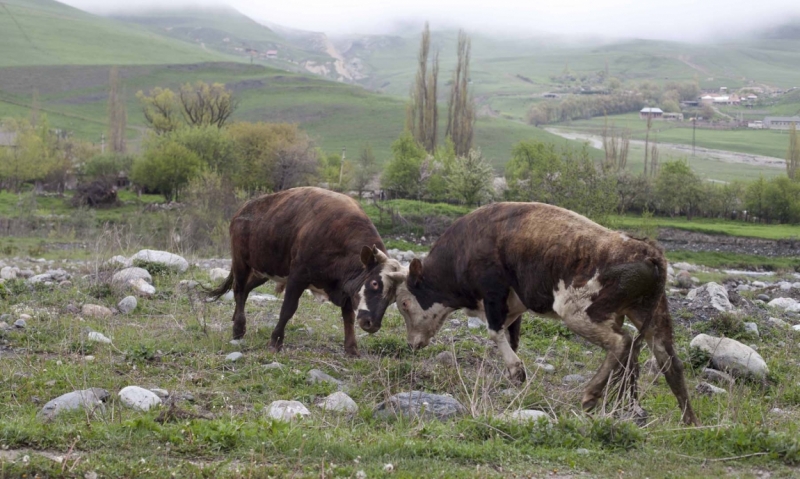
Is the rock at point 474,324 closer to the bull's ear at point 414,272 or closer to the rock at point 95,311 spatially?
the bull's ear at point 414,272

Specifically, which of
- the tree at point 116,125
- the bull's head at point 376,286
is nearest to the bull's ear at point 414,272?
the bull's head at point 376,286

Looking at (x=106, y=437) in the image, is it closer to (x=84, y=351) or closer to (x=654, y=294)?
(x=84, y=351)

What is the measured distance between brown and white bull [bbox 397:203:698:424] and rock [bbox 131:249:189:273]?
893cm

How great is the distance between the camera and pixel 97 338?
11.4 metres

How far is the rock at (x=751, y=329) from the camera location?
47.7 feet

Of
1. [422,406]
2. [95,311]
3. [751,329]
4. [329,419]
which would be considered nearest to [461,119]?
[751,329]

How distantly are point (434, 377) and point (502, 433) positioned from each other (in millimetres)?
2956

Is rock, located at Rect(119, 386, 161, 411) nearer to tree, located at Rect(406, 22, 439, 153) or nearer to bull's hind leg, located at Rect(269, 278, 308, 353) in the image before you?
bull's hind leg, located at Rect(269, 278, 308, 353)

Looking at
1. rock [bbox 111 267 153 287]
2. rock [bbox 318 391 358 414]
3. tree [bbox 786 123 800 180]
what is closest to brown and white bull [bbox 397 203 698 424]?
rock [bbox 318 391 358 414]

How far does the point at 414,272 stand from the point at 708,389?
13.3 ft

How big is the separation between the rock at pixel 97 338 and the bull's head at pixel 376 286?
3.47 meters

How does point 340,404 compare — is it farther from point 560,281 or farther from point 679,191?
point 679,191

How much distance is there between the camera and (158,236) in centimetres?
4009

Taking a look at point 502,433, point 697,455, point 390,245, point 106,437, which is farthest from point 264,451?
point 390,245
